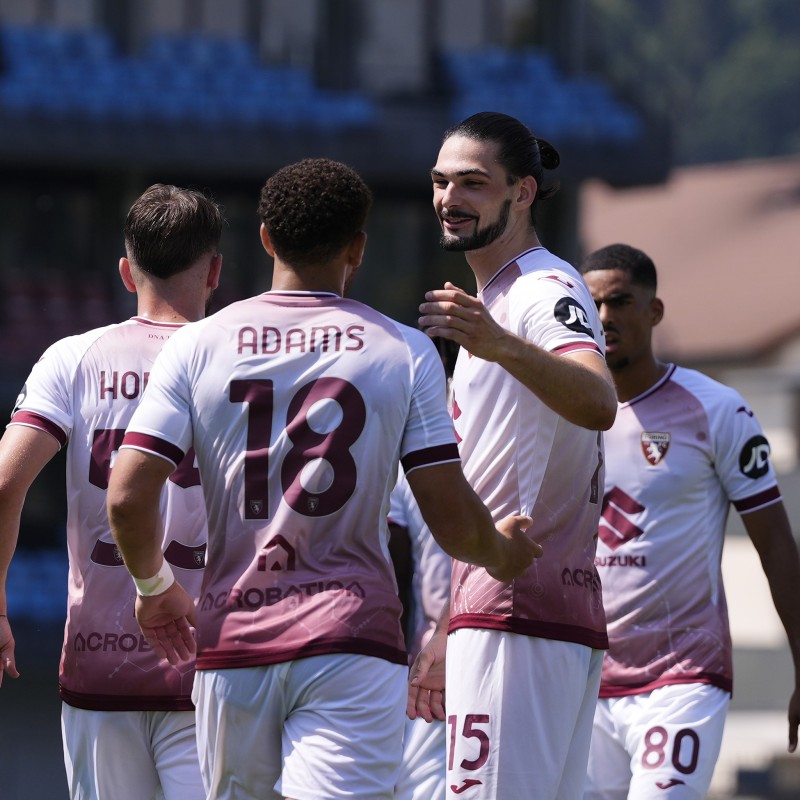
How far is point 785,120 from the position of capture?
101500 millimetres

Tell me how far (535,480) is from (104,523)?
1.29 metres

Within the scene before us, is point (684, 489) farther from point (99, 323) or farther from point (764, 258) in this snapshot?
point (764, 258)

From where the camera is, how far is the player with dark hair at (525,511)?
16.9ft

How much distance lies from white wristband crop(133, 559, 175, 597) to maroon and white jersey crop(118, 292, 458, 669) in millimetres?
208

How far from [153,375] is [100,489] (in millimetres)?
798

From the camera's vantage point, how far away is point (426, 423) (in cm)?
458

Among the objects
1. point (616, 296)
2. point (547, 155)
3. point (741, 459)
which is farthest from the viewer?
point (616, 296)

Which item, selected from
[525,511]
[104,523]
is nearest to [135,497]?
[104,523]

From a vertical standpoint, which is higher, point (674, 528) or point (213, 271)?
point (213, 271)

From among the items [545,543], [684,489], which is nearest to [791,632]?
[684,489]

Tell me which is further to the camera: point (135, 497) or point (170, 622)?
point (170, 622)

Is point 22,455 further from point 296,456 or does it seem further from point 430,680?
point 430,680

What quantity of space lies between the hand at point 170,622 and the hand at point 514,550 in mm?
835

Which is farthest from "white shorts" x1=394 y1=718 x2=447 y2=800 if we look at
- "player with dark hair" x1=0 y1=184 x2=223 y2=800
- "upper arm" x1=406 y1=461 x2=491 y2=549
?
"upper arm" x1=406 y1=461 x2=491 y2=549
